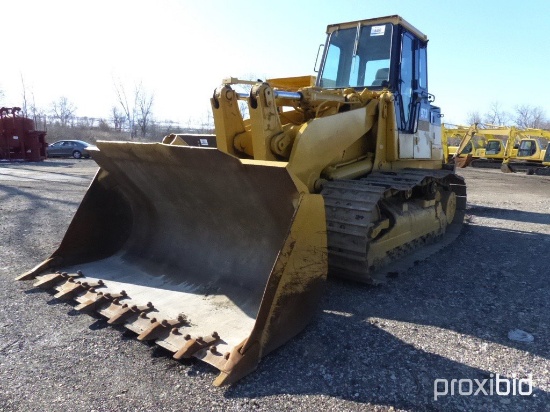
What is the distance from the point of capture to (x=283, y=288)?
3205 mm

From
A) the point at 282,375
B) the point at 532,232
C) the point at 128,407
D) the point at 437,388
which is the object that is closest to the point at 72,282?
the point at 128,407

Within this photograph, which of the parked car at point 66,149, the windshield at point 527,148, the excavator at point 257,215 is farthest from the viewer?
the parked car at point 66,149

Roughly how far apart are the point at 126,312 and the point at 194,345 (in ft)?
2.71

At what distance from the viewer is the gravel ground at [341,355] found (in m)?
2.76

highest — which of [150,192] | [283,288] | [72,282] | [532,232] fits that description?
[150,192]

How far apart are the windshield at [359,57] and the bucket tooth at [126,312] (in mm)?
4078

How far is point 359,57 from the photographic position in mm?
6227

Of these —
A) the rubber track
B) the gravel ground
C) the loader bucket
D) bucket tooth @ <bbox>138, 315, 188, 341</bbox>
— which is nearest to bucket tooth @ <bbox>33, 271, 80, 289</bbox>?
Result: the loader bucket

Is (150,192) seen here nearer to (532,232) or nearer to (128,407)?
(128,407)

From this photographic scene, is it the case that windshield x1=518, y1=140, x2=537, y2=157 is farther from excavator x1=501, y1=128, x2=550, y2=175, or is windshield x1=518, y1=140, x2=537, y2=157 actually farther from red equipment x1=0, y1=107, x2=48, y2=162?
→ red equipment x1=0, y1=107, x2=48, y2=162

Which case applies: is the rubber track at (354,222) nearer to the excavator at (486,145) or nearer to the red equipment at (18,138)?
the excavator at (486,145)

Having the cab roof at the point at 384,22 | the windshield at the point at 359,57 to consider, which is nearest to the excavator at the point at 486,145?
the cab roof at the point at 384,22

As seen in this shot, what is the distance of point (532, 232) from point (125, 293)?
7.02 meters

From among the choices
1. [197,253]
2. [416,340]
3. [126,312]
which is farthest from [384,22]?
[126,312]
